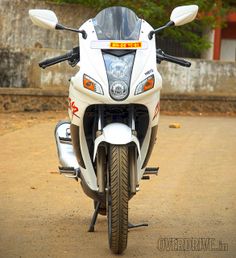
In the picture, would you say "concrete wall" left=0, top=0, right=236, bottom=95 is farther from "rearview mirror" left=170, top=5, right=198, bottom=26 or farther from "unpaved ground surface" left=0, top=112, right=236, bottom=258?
"rearview mirror" left=170, top=5, right=198, bottom=26

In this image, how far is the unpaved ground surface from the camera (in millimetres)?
5699

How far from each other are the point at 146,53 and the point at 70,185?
3.19m

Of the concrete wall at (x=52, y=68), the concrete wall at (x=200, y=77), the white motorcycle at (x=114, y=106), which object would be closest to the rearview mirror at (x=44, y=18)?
the white motorcycle at (x=114, y=106)

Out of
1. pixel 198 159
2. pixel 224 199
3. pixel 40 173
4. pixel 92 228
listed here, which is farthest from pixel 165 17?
pixel 92 228

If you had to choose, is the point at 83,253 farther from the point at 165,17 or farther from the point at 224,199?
the point at 165,17

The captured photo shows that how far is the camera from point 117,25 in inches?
217

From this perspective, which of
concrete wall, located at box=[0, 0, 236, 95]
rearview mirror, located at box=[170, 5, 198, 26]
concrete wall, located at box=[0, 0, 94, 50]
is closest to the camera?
rearview mirror, located at box=[170, 5, 198, 26]

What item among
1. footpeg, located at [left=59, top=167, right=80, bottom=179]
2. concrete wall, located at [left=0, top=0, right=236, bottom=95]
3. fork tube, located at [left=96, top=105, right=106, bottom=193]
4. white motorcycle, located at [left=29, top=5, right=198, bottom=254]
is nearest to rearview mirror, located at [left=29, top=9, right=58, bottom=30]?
white motorcycle, located at [left=29, top=5, right=198, bottom=254]

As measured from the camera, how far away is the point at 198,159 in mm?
10430

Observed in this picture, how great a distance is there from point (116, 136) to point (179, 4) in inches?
525

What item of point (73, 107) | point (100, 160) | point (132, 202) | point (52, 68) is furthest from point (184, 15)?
point (52, 68)

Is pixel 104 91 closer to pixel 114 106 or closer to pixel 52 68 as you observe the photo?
pixel 114 106

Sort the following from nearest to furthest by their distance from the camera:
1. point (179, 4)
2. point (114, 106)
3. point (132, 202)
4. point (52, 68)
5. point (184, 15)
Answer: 1. point (114, 106)
2. point (184, 15)
3. point (132, 202)
4. point (52, 68)
5. point (179, 4)

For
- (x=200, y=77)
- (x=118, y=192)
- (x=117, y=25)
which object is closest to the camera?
(x=118, y=192)
